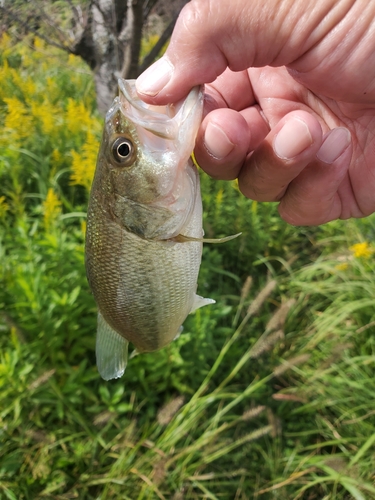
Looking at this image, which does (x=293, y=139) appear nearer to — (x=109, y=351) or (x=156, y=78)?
(x=156, y=78)

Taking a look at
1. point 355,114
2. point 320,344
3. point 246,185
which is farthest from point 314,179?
point 320,344

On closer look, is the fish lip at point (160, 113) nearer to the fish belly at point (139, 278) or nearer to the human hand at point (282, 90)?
the human hand at point (282, 90)

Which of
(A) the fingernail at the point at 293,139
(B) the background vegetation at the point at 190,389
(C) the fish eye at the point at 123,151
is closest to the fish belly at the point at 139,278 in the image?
(C) the fish eye at the point at 123,151

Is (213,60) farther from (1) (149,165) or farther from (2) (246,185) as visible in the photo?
(2) (246,185)

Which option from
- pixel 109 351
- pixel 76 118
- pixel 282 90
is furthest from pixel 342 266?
pixel 76 118

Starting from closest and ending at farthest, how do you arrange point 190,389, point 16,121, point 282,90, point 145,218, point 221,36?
point 221,36
point 145,218
point 282,90
point 190,389
point 16,121
